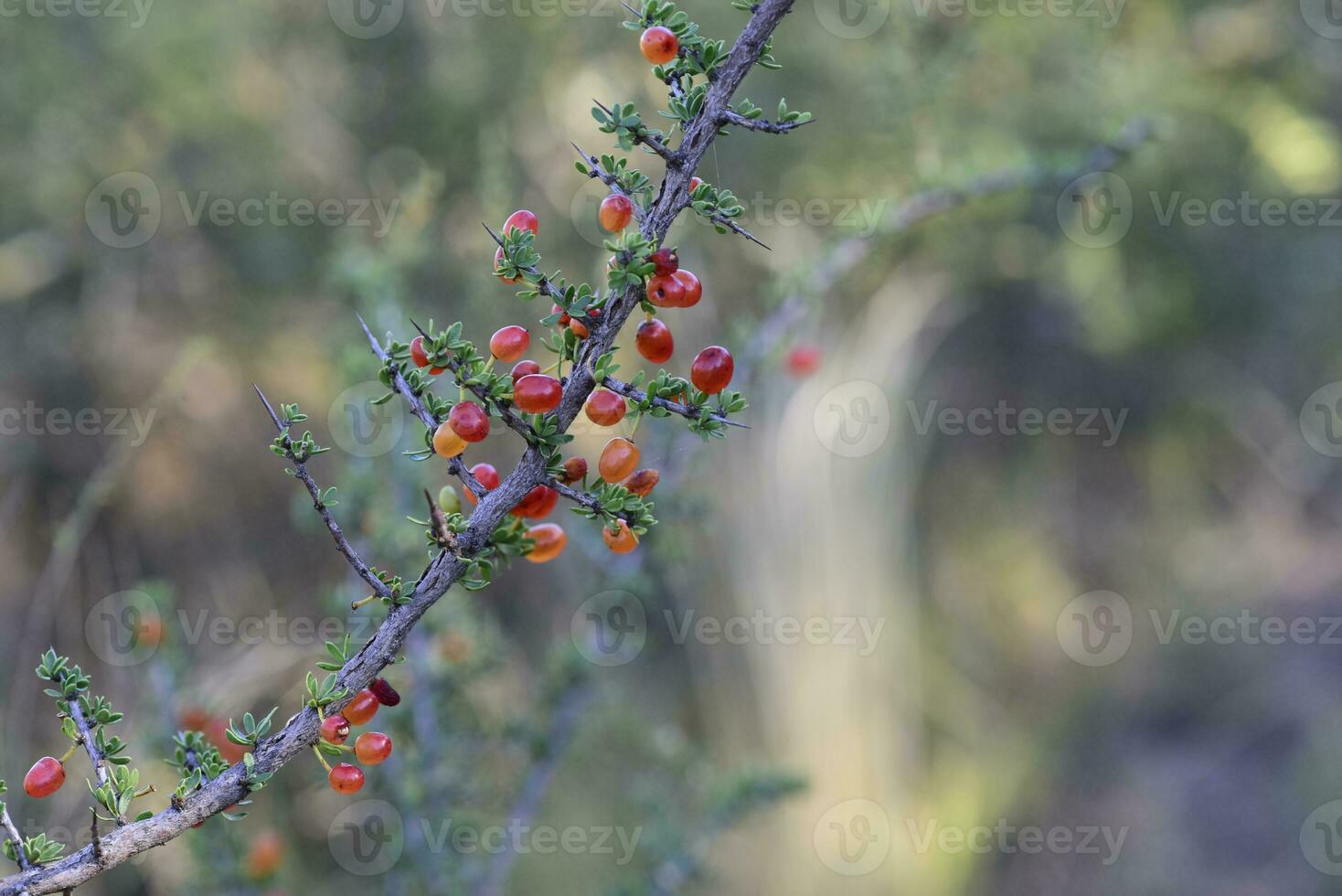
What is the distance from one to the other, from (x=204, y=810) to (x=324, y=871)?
236 centimetres

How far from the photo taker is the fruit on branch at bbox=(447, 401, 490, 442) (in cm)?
66

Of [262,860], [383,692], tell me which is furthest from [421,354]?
[262,860]

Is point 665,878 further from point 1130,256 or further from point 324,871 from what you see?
point 1130,256

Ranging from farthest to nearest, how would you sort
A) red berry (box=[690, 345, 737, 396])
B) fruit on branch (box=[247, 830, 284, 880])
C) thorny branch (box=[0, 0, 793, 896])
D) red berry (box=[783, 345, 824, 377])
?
red berry (box=[783, 345, 824, 377])
fruit on branch (box=[247, 830, 284, 880])
red berry (box=[690, 345, 737, 396])
thorny branch (box=[0, 0, 793, 896])

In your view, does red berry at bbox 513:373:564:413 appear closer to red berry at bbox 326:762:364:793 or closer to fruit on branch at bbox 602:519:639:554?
fruit on branch at bbox 602:519:639:554

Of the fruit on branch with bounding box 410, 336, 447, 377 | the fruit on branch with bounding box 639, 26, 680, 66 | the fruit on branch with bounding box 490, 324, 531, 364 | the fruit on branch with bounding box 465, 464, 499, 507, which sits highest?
the fruit on branch with bounding box 639, 26, 680, 66

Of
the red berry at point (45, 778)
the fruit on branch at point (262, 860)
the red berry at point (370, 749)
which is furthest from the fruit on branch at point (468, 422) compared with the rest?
the fruit on branch at point (262, 860)

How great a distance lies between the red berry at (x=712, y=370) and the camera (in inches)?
27.4

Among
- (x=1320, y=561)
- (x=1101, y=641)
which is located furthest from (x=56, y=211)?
(x=1320, y=561)

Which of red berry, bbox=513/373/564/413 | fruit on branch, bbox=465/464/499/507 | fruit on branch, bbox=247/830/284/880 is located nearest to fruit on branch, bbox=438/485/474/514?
fruit on branch, bbox=465/464/499/507

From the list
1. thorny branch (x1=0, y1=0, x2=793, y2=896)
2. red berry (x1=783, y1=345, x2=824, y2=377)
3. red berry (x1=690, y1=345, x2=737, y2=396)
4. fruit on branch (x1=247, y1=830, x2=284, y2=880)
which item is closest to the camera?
thorny branch (x1=0, y1=0, x2=793, y2=896)

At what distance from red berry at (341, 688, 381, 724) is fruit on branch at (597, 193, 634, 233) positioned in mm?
376

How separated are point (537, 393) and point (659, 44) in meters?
0.27

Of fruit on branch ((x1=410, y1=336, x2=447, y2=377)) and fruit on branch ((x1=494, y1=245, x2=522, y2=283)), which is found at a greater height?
fruit on branch ((x1=494, y1=245, x2=522, y2=283))
